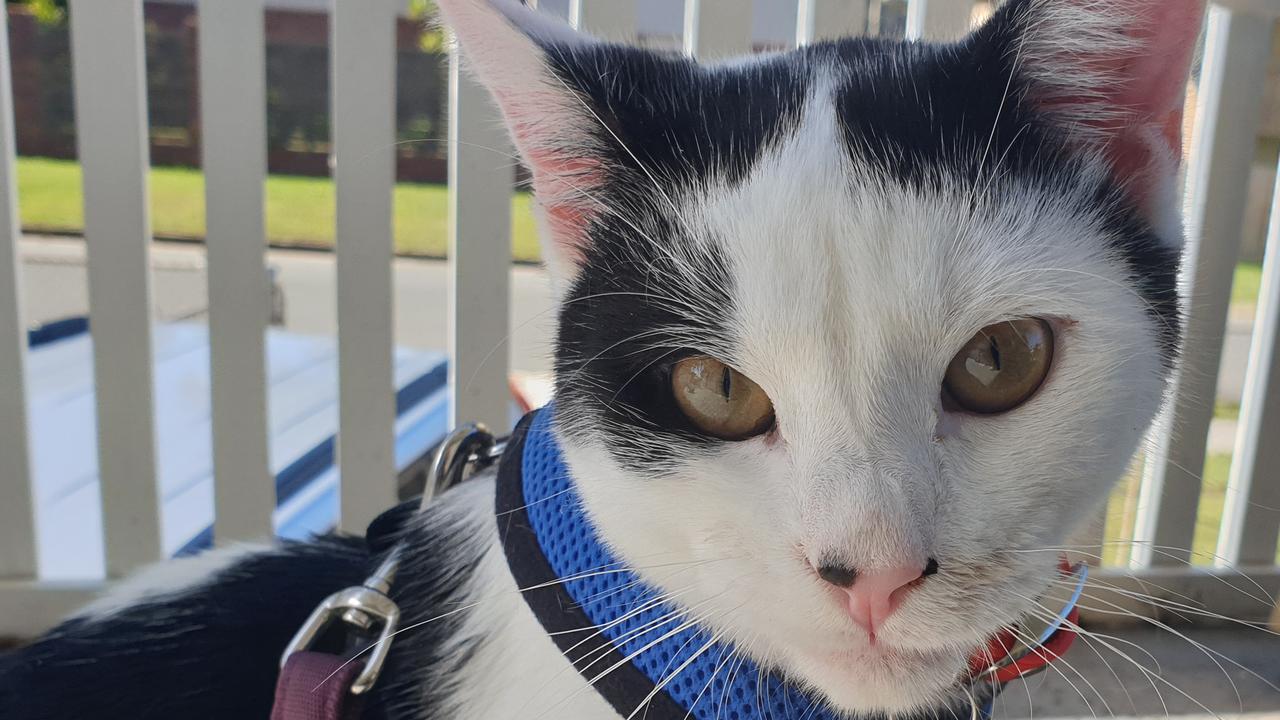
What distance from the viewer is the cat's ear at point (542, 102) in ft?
1.91

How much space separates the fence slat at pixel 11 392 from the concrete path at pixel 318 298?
244mm

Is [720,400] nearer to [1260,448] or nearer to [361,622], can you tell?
[361,622]

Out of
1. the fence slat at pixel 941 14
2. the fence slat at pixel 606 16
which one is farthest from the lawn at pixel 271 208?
the fence slat at pixel 941 14

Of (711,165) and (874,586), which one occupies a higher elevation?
(711,165)

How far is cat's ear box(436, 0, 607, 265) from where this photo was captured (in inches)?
22.9

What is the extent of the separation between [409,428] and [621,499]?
1.48 metres

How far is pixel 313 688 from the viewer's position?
1.98ft

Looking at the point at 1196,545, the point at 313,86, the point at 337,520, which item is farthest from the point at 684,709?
the point at 313,86

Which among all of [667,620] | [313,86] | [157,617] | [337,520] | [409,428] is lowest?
[337,520]

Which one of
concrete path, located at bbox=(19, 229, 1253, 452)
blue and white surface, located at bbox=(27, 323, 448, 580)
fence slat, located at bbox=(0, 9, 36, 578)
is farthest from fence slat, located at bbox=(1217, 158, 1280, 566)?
Answer: fence slat, located at bbox=(0, 9, 36, 578)

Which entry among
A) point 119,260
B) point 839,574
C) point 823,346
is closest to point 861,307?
point 823,346

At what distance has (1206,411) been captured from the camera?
5.54 ft

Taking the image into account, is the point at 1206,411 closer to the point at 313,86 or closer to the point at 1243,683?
the point at 1243,683

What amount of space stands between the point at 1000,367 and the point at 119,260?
1.52m
